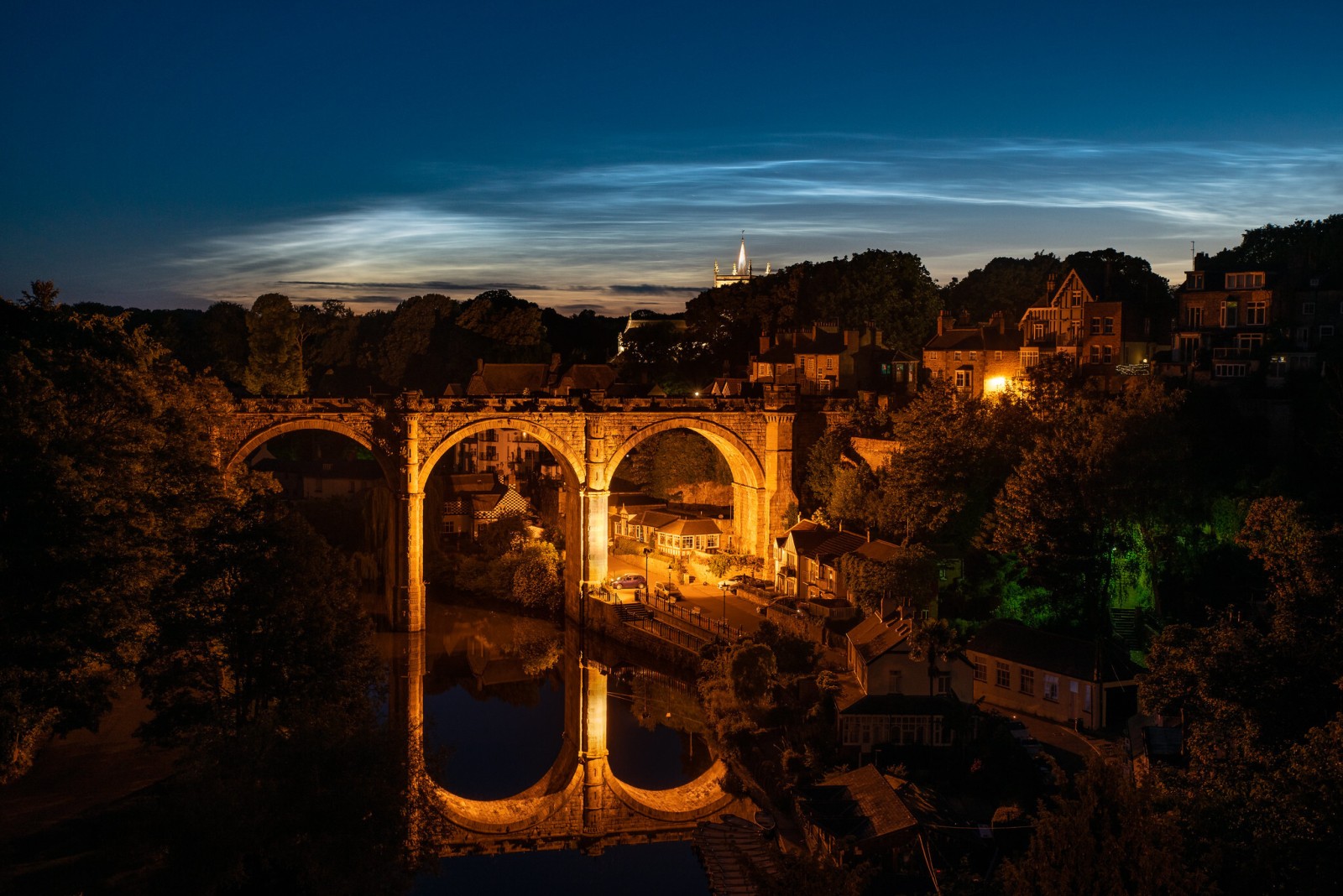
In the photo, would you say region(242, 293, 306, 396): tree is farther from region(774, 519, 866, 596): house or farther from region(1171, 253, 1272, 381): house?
region(1171, 253, 1272, 381): house

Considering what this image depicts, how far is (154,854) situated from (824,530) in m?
25.9

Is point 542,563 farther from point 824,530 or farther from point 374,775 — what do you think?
point 374,775

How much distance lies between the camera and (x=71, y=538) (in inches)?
900

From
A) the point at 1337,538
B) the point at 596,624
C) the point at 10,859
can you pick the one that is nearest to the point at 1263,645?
the point at 1337,538

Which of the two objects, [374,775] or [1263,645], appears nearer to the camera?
[1263,645]

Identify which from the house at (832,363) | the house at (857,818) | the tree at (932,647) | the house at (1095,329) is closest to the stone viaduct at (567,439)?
the house at (832,363)

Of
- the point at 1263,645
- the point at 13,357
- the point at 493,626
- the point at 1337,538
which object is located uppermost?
the point at 13,357

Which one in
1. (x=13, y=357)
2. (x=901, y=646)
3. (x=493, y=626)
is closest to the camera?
(x=13, y=357)

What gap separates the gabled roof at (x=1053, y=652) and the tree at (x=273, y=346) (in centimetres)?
4931

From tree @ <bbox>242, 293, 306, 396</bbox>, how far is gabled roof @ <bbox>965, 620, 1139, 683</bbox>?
162ft

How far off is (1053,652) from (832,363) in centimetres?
2487

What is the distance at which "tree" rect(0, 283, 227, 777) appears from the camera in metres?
21.9

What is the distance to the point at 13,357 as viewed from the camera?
24.4 m

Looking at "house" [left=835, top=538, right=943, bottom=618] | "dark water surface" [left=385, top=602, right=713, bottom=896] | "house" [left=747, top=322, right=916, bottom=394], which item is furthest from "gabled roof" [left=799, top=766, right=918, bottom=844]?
"house" [left=747, top=322, right=916, bottom=394]
